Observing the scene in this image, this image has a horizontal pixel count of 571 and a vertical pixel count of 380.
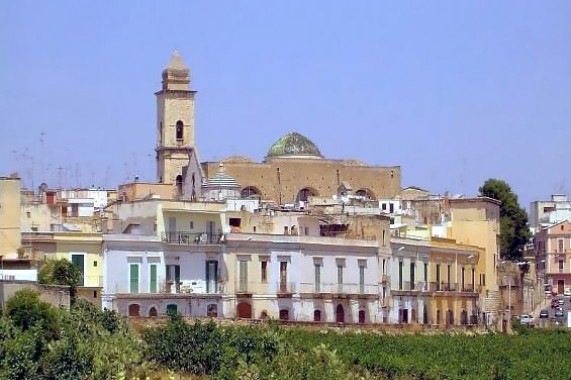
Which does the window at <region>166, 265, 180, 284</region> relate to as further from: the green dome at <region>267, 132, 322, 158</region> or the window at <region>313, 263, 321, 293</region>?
the green dome at <region>267, 132, 322, 158</region>

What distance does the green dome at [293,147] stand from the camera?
8375cm

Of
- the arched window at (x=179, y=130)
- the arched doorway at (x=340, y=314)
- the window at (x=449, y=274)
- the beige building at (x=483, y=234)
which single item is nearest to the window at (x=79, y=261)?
the arched doorway at (x=340, y=314)

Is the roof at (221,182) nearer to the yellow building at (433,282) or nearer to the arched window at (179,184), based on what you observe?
the arched window at (179,184)

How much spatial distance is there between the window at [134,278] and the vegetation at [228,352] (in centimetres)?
330

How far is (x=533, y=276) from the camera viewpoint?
93000 mm

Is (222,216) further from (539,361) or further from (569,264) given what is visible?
(569,264)

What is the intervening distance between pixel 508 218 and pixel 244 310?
97.9 ft

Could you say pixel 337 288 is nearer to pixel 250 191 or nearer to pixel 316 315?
pixel 316 315

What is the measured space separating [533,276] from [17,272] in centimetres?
4610

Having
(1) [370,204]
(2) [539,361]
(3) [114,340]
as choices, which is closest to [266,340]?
(3) [114,340]

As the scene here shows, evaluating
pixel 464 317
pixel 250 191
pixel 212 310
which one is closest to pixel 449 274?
pixel 464 317

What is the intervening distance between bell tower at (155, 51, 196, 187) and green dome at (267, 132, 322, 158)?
3.74m

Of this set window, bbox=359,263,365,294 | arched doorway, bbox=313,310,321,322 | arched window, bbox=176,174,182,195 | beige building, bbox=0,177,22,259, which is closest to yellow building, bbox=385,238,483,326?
window, bbox=359,263,365,294

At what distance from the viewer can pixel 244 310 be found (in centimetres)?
5991
